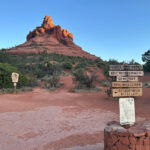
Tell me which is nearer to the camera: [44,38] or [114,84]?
[114,84]

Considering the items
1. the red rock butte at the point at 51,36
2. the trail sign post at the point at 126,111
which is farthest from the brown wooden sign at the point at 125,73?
the red rock butte at the point at 51,36

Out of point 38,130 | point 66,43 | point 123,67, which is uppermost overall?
point 66,43

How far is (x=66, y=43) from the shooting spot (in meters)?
63.8

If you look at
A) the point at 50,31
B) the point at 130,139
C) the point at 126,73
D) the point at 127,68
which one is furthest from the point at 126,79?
the point at 50,31

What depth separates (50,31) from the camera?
218 ft

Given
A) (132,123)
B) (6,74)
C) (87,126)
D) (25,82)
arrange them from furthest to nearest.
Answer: (25,82) → (6,74) → (87,126) → (132,123)

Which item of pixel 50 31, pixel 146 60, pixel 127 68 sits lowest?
pixel 127 68

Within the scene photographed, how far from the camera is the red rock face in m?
65.4

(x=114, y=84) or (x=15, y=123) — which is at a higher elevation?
(x=114, y=84)

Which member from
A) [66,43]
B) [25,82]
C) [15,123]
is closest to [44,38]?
[66,43]

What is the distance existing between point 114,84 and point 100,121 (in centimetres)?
287

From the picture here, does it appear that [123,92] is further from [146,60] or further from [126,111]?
[146,60]

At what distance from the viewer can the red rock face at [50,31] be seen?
215ft

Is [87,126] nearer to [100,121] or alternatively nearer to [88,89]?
[100,121]
